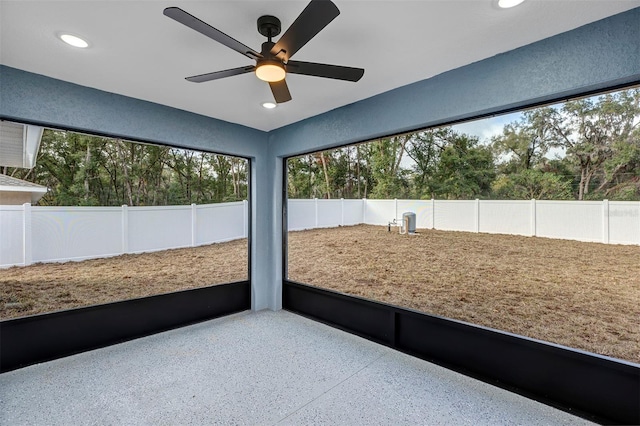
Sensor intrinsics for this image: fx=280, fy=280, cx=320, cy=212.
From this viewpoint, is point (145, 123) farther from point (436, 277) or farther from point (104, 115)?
point (436, 277)

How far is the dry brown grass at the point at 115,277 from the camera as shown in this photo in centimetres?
286

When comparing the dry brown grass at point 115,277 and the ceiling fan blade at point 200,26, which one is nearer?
the ceiling fan blade at point 200,26

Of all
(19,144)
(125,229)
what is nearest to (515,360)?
(125,229)

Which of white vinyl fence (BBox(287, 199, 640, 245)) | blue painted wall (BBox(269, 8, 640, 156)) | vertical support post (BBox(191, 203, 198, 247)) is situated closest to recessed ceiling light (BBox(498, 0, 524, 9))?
blue painted wall (BBox(269, 8, 640, 156))

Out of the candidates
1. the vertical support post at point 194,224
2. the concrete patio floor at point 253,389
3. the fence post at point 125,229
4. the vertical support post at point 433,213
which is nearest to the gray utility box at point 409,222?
the vertical support post at point 433,213

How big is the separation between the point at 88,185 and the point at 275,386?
3155 millimetres

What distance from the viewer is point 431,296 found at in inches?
131

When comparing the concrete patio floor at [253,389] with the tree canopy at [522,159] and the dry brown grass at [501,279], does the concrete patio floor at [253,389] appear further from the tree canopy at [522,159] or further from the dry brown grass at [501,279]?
the tree canopy at [522,159]

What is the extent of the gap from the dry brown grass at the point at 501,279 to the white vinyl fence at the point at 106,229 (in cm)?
124

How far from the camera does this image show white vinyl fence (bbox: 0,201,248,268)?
2926 mm

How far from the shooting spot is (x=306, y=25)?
1.35 metres

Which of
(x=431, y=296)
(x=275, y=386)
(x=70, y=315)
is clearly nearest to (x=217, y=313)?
(x=70, y=315)

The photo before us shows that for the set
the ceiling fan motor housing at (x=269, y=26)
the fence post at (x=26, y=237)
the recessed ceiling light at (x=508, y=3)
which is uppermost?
the recessed ceiling light at (x=508, y=3)

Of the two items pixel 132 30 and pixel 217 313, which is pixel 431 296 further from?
pixel 132 30
